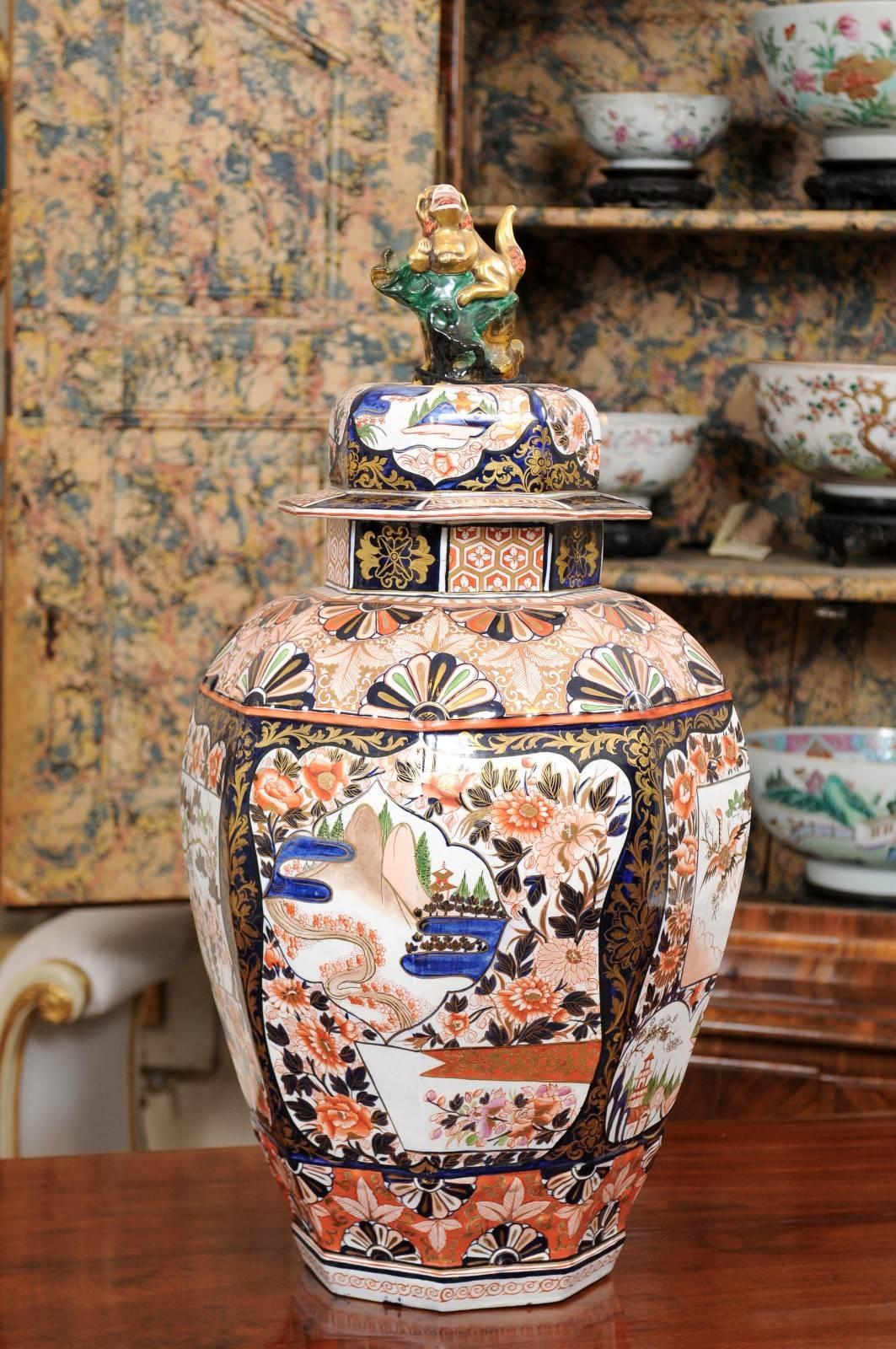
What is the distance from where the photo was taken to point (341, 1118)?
91cm

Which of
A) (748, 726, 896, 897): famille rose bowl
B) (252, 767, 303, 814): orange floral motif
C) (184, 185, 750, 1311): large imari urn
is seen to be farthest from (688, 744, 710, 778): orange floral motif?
(748, 726, 896, 897): famille rose bowl

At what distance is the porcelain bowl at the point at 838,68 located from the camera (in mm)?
1627

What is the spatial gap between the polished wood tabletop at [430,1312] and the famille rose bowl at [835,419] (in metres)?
0.74

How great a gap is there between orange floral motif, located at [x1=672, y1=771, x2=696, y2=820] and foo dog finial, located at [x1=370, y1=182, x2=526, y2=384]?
0.26 metres

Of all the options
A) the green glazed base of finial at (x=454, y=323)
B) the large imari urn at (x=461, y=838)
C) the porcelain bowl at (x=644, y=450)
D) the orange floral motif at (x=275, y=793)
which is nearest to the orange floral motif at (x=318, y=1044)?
the large imari urn at (x=461, y=838)

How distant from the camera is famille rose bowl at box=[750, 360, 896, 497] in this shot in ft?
5.45

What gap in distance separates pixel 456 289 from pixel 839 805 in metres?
0.87

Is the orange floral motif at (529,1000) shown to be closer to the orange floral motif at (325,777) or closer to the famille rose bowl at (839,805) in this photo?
the orange floral motif at (325,777)

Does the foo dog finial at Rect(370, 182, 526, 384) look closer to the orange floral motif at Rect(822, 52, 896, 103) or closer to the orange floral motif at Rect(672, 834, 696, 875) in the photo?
the orange floral motif at Rect(672, 834, 696, 875)

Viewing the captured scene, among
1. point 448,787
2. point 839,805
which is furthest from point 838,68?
point 448,787

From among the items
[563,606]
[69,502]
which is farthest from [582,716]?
[69,502]

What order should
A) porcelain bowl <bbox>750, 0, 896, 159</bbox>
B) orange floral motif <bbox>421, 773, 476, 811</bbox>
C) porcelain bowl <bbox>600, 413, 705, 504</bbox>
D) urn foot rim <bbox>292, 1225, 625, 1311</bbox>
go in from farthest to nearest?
porcelain bowl <bbox>600, 413, 705, 504</bbox> → porcelain bowl <bbox>750, 0, 896, 159</bbox> → urn foot rim <bbox>292, 1225, 625, 1311</bbox> → orange floral motif <bbox>421, 773, 476, 811</bbox>

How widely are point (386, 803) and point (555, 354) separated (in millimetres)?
1253

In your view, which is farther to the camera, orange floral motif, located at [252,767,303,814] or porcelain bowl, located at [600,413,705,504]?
porcelain bowl, located at [600,413,705,504]
